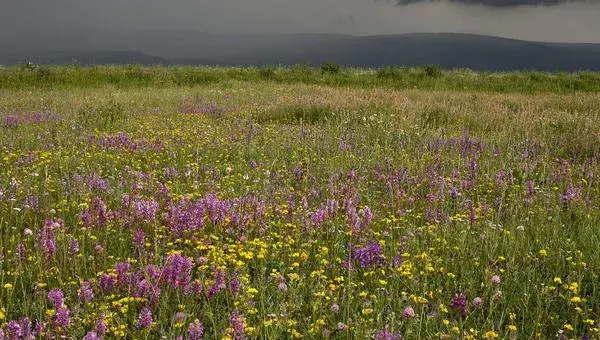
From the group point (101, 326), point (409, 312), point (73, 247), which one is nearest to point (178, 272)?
point (101, 326)

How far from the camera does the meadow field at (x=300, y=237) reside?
353 centimetres

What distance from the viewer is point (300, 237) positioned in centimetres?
490

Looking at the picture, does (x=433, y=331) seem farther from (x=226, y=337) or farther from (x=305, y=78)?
(x=305, y=78)

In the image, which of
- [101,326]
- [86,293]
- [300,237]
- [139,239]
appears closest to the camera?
[101,326]

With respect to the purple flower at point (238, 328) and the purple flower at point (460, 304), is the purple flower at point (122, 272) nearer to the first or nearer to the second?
the purple flower at point (238, 328)

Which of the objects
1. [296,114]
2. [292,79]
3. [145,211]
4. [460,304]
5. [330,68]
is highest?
[330,68]

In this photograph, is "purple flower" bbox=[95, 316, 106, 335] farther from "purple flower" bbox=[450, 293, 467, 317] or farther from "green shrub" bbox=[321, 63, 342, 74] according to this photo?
"green shrub" bbox=[321, 63, 342, 74]

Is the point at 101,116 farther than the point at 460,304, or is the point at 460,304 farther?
the point at 101,116

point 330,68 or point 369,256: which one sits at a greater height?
point 330,68

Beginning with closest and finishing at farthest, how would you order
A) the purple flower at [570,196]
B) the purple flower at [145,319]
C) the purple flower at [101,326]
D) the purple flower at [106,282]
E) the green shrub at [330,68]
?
the purple flower at [101,326]
the purple flower at [145,319]
the purple flower at [106,282]
the purple flower at [570,196]
the green shrub at [330,68]

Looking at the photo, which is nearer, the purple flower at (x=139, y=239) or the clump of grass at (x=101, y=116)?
the purple flower at (x=139, y=239)

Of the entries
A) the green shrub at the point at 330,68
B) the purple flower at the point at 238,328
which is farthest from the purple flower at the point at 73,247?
the green shrub at the point at 330,68

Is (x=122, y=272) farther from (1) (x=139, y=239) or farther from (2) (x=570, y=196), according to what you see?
(2) (x=570, y=196)

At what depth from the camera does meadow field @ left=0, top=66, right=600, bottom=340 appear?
3529 mm
